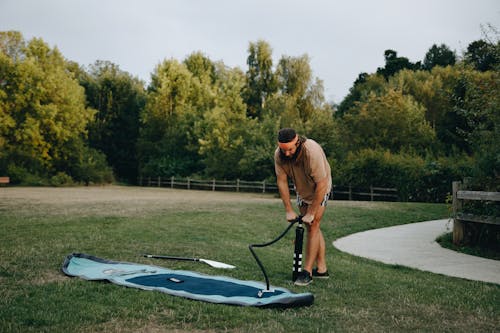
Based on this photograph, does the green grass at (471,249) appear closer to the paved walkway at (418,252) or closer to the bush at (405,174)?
the paved walkway at (418,252)

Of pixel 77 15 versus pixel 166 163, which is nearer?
pixel 77 15

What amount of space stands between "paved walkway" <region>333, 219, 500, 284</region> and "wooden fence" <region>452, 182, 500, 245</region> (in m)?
0.51

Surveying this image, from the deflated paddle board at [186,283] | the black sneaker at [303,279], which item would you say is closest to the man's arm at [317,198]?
the black sneaker at [303,279]

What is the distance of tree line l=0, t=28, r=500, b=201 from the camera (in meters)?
32.3

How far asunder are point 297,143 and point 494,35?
25.2ft

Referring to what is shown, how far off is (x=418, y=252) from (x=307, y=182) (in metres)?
3.99

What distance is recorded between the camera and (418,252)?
8797 mm

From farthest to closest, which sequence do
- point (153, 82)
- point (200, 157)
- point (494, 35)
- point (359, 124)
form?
1. point (153, 82)
2. point (200, 157)
3. point (359, 124)
4. point (494, 35)

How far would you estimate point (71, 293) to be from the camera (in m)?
4.88

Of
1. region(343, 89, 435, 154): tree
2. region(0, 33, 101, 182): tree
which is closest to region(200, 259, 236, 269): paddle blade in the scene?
region(343, 89, 435, 154): tree

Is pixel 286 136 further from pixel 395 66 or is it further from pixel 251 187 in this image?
pixel 395 66

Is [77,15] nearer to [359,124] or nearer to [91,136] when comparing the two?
[359,124]

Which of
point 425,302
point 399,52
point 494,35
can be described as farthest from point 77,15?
point 399,52

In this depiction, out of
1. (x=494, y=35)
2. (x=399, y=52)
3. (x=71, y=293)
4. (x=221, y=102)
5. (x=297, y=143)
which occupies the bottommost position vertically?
(x=71, y=293)
